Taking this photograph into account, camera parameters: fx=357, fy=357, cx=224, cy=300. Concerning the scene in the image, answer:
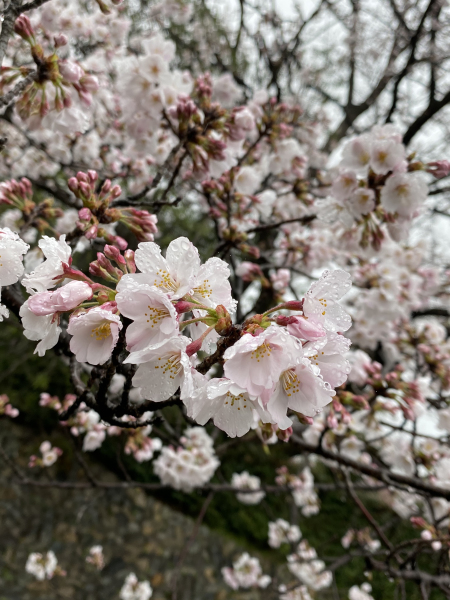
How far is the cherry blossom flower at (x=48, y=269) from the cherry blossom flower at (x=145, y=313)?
0.20 meters

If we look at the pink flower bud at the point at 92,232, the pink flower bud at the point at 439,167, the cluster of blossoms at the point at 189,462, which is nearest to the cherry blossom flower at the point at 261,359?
the pink flower bud at the point at 92,232

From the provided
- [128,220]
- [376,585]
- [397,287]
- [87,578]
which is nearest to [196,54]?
[397,287]

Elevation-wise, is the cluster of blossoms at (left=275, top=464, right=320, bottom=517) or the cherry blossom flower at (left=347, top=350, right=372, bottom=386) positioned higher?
the cherry blossom flower at (left=347, top=350, right=372, bottom=386)

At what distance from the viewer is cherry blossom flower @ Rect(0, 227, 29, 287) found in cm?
67

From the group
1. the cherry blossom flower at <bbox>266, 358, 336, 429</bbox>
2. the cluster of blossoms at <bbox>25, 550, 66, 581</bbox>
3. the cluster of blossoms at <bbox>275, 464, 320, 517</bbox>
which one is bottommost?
the cluster of blossoms at <bbox>25, 550, 66, 581</bbox>

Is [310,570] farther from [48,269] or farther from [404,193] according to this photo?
[48,269]

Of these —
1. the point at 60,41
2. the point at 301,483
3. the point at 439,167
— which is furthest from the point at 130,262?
the point at 301,483

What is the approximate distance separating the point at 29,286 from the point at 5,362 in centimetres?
689

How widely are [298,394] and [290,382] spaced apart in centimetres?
2

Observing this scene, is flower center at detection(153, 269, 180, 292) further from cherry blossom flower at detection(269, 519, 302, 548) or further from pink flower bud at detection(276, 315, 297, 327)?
cherry blossom flower at detection(269, 519, 302, 548)

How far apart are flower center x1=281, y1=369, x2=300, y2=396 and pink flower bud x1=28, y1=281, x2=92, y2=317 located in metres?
0.38

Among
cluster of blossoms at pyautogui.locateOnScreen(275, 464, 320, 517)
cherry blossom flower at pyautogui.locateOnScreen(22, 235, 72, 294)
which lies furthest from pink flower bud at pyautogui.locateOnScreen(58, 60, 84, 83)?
cluster of blossoms at pyautogui.locateOnScreen(275, 464, 320, 517)

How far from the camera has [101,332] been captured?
27.1 inches

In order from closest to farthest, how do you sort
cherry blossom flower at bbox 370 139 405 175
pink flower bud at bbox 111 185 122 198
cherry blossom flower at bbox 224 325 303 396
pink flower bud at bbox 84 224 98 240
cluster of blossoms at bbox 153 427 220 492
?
1. cherry blossom flower at bbox 224 325 303 396
2. pink flower bud at bbox 84 224 98 240
3. pink flower bud at bbox 111 185 122 198
4. cherry blossom flower at bbox 370 139 405 175
5. cluster of blossoms at bbox 153 427 220 492
